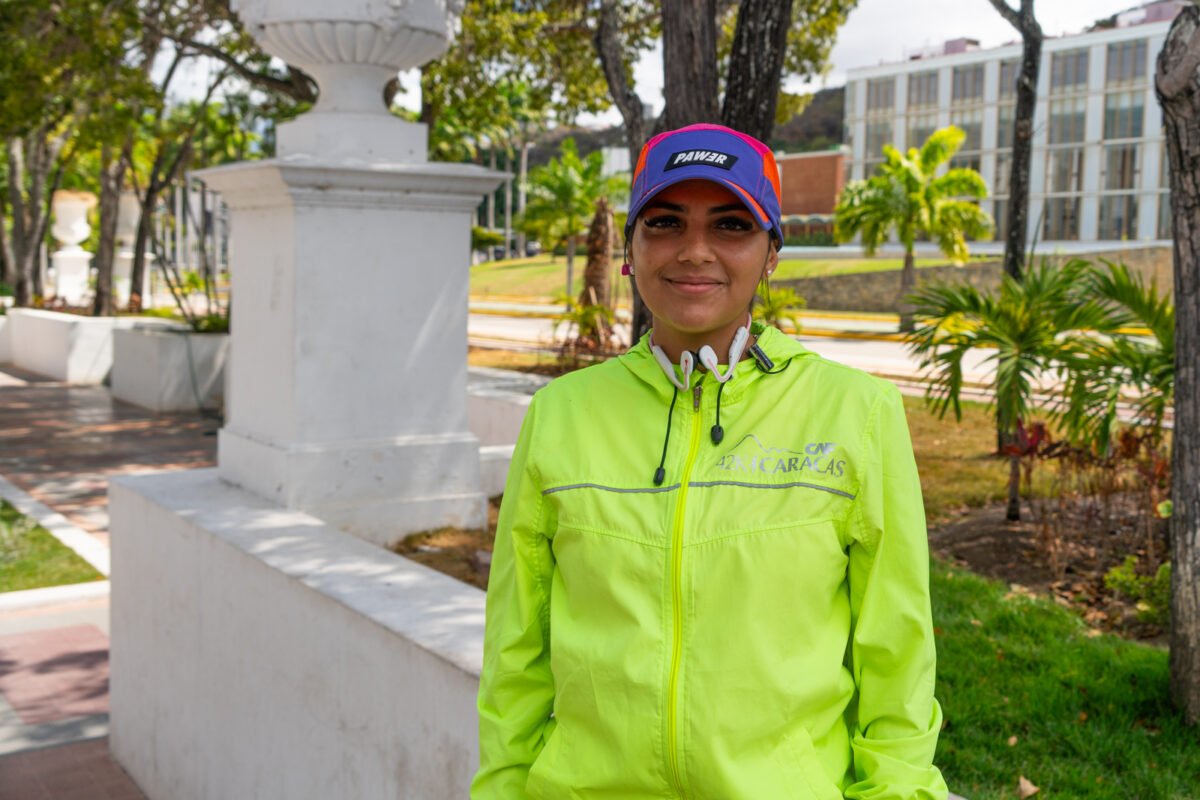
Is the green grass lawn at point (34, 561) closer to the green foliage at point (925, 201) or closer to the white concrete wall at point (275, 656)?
the white concrete wall at point (275, 656)

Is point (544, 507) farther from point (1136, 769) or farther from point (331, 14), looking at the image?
point (331, 14)

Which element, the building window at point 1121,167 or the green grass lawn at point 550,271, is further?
the building window at point 1121,167

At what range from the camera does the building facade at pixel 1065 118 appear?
64.8m

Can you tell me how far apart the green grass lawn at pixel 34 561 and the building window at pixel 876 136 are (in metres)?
71.0

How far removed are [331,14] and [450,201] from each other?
0.86 meters

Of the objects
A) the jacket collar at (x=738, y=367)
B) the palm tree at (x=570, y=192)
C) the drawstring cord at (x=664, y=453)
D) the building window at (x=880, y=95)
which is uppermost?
the building window at (x=880, y=95)

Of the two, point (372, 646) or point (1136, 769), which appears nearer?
point (372, 646)

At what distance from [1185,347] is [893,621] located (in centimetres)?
245

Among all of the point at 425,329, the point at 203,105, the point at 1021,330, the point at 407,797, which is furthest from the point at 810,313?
the point at 407,797

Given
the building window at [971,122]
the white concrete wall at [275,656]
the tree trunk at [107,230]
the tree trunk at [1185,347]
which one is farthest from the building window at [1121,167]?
the white concrete wall at [275,656]

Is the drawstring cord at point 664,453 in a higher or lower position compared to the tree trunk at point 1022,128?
lower

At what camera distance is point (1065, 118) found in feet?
222

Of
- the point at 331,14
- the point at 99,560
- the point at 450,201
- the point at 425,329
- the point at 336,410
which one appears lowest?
the point at 99,560

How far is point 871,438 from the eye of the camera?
173cm
